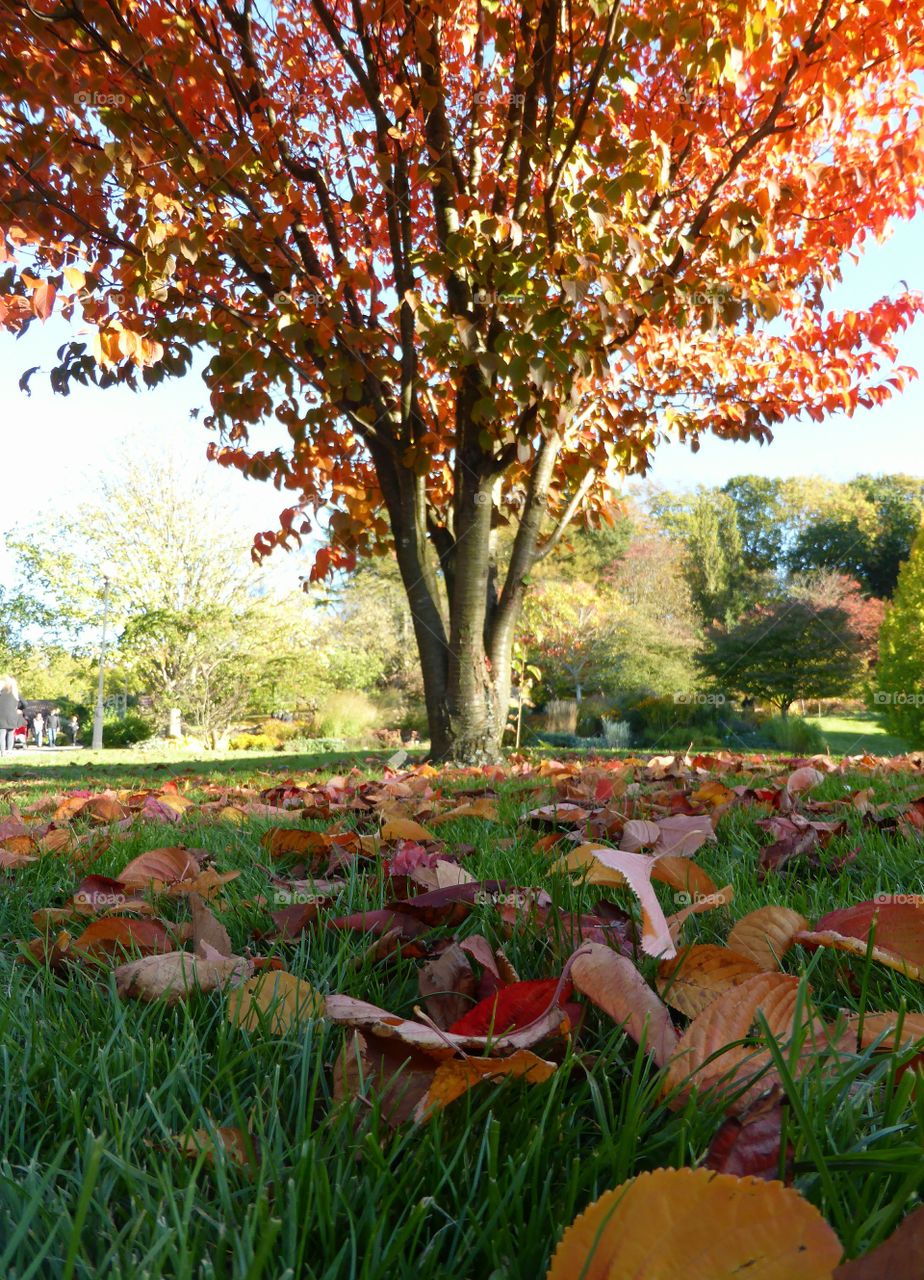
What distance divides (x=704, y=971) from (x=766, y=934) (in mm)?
148

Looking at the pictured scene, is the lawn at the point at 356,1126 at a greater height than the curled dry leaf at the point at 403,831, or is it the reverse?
the curled dry leaf at the point at 403,831

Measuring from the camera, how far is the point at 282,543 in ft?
21.4

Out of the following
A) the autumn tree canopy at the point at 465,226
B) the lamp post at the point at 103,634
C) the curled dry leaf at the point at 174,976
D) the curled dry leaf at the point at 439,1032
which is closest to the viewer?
the curled dry leaf at the point at 439,1032

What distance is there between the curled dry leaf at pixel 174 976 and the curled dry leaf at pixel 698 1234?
0.56 m

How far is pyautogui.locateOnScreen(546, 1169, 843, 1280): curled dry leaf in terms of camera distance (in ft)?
1.35

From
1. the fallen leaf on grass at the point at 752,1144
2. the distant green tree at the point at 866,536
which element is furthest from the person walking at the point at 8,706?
the distant green tree at the point at 866,536

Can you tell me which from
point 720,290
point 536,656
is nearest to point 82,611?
point 536,656

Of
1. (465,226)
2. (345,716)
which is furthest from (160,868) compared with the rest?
(345,716)

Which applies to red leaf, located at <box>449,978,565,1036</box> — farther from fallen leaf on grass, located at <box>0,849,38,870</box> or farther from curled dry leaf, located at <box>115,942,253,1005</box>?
fallen leaf on grass, located at <box>0,849,38,870</box>

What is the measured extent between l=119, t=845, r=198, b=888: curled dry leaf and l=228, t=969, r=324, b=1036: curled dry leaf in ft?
2.32

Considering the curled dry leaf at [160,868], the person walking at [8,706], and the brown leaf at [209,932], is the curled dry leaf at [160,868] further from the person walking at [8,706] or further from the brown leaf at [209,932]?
the person walking at [8,706]

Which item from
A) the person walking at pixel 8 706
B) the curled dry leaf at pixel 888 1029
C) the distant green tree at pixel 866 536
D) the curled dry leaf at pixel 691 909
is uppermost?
the distant green tree at pixel 866 536

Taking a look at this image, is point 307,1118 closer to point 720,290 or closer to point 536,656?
point 720,290

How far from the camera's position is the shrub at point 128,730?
21359 mm
